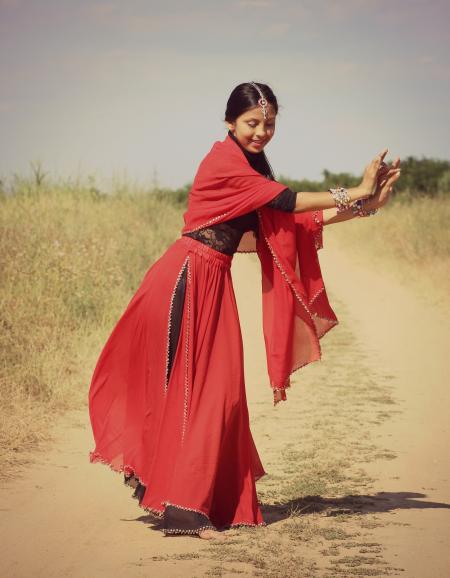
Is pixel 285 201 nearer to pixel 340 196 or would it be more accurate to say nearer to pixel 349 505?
pixel 340 196

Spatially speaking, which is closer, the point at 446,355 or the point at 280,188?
the point at 280,188

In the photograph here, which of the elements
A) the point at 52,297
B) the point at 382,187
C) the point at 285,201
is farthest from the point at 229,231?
the point at 52,297

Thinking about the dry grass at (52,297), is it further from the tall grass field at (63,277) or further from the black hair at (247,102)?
the black hair at (247,102)

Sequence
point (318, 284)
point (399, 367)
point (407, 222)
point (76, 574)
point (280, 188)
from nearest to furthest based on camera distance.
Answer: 1. point (76, 574)
2. point (280, 188)
3. point (318, 284)
4. point (399, 367)
5. point (407, 222)

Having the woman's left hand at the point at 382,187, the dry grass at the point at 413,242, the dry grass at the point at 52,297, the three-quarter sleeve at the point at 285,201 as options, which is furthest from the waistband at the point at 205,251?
the dry grass at the point at 413,242

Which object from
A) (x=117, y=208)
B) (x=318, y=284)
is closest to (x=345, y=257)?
(x=117, y=208)

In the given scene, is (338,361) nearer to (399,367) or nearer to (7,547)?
(399,367)

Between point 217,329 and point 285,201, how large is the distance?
69 cm

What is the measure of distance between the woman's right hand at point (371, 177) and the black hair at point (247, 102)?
51 centimetres

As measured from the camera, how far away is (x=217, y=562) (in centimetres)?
455

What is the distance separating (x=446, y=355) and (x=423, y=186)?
30.7 m

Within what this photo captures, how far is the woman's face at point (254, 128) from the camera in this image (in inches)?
192

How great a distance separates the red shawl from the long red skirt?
194 mm

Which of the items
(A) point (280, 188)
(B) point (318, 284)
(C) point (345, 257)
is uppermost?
(A) point (280, 188)
